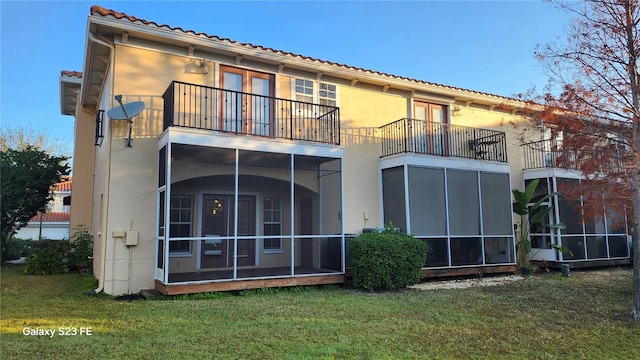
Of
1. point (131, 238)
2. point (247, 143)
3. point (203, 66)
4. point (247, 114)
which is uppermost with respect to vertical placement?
point (203, 66)

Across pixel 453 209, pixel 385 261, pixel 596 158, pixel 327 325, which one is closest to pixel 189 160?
pixel 385 261

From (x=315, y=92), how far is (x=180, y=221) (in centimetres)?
494

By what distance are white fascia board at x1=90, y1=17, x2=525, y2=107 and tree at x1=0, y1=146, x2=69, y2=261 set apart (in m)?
8.03

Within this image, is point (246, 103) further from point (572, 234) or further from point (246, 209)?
point (572, 234)

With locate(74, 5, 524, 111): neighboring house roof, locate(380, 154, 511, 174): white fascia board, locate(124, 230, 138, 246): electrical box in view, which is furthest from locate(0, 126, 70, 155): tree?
locate(380, 154, 511, 174): white fascia board

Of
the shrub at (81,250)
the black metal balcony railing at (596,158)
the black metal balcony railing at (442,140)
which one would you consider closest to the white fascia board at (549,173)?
the black metal balcony railing at (442,140)

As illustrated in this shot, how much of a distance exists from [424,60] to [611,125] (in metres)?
8.84

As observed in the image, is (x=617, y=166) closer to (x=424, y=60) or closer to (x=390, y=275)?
(x=390, y=275)

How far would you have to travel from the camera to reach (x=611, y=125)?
742cm

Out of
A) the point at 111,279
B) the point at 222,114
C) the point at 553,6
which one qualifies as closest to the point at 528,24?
the point at 553,6

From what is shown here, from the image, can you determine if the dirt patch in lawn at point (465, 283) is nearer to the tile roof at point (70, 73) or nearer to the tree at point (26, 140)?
the tile roof at point (70, 73)

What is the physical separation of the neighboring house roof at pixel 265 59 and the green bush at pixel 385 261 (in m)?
4.62

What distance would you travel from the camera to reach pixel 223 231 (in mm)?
11102

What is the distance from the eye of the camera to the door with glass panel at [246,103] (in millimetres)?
9961
